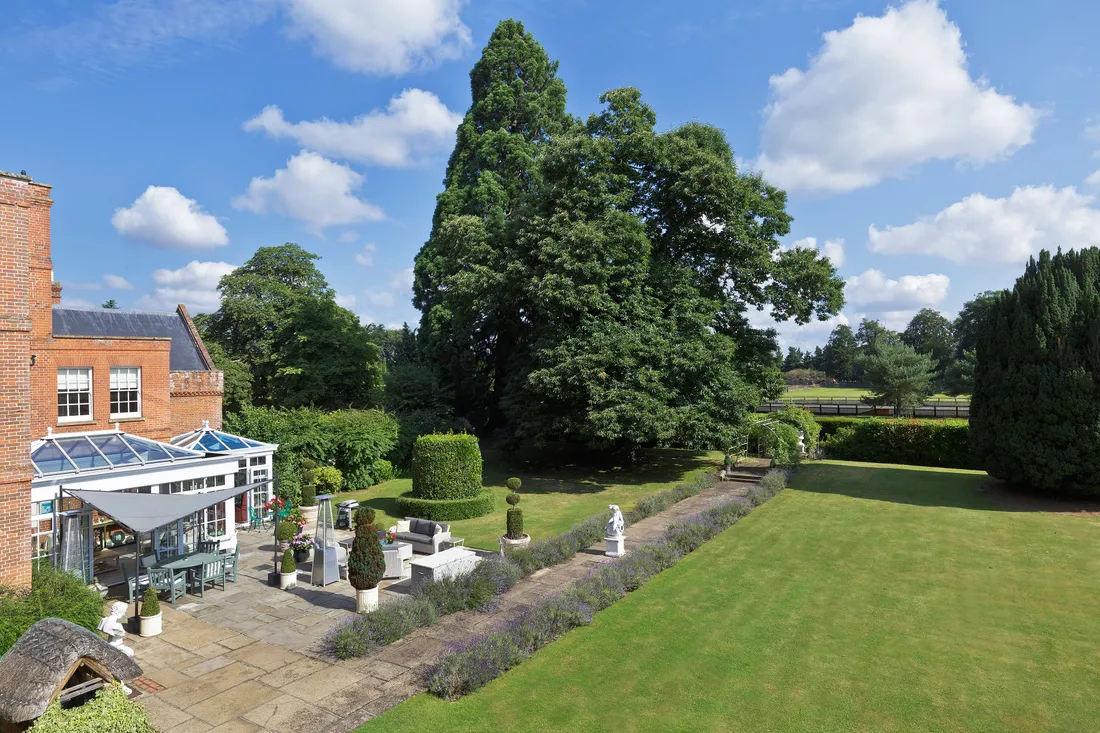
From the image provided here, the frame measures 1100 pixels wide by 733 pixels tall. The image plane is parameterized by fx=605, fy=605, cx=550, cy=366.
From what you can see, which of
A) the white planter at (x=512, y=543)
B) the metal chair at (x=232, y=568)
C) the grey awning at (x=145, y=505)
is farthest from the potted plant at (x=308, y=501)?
the white planter at (x=512, y=543)

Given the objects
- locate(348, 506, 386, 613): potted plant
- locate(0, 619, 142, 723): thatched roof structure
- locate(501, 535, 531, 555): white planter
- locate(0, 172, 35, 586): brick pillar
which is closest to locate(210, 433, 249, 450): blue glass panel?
locate(0, 172, 35, 586): brick pillar

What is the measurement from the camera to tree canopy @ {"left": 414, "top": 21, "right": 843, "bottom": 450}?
910 inches

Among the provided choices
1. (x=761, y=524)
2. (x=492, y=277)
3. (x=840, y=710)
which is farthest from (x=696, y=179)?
(x=840, y=710)

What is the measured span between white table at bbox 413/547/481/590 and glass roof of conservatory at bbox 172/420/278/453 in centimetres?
843

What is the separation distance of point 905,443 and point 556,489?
1713 centimetres

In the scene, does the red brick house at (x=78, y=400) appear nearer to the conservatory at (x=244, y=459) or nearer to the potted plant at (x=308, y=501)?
the conservatory at (x=244, y=459)

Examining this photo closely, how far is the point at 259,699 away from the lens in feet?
27.5

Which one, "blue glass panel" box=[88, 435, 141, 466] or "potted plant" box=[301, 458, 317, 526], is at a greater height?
"blue glass panel" box=[88, 435, 141, 466]

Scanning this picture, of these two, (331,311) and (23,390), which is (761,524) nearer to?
(23,390)

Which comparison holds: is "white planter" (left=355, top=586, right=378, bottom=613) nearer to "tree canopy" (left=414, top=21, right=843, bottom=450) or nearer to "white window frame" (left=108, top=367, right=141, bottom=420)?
"tree canopy" (left=414, top=21, right=843, bottom=450)

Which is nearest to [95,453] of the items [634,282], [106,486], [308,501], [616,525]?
[106,486]

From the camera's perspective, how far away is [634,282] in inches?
984

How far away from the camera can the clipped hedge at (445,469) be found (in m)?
19.9

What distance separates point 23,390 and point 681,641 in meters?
12.3
